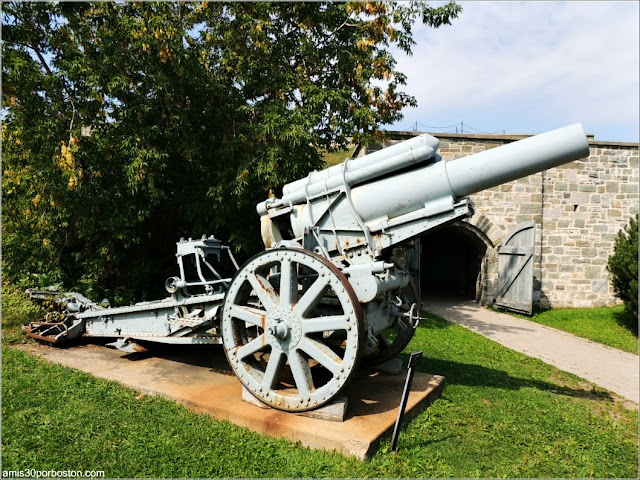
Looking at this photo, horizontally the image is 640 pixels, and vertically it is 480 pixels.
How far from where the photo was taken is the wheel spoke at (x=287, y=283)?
151 inches

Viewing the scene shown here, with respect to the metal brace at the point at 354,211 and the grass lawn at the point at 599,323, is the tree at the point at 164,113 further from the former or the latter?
the grass lawn at the point at 599,323

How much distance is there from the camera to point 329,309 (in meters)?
4.26

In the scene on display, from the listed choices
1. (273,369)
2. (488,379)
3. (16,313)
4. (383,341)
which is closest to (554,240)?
(488,379)

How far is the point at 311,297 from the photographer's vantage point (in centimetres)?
371

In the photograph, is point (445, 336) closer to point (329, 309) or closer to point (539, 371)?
point (539, 371)

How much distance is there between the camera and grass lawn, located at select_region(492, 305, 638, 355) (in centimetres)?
912

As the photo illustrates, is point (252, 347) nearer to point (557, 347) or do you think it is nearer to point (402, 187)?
point (402, 187)

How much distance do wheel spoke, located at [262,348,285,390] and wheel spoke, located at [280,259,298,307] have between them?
0.43 m

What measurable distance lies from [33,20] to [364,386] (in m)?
7.68

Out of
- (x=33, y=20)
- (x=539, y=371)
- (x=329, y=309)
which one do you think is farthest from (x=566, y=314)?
(x=33, y=20)

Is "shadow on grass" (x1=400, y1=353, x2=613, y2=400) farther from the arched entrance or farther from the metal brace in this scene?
the arched entrance

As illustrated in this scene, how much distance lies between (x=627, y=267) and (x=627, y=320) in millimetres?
1574

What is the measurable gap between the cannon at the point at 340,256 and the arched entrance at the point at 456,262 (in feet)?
25.9

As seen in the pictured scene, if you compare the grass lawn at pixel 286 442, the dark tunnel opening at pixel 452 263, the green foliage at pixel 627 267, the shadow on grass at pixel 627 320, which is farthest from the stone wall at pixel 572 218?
the grass lawn at pixel 286 442
